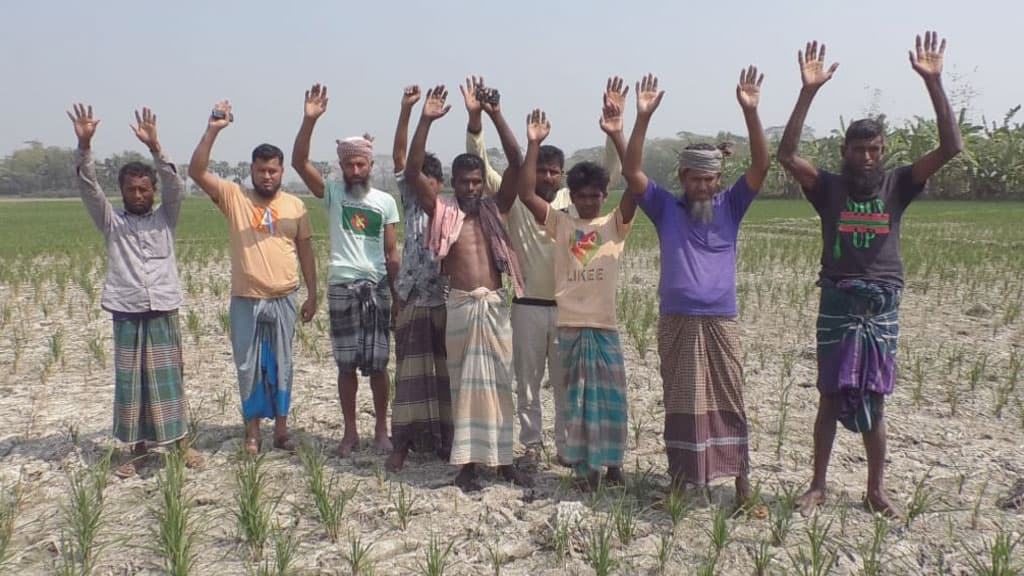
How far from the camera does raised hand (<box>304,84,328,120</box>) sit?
3.84 m

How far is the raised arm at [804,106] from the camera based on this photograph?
313 cm

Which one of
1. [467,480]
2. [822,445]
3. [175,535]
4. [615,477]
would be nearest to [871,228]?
[822,445]

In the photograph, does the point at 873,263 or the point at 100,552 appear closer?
the point at 100,552

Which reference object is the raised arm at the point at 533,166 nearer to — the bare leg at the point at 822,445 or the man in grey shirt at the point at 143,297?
the bare leg at the point at 822,445

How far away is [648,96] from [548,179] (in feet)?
2.22

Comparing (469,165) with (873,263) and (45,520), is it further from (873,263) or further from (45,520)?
(45,520)

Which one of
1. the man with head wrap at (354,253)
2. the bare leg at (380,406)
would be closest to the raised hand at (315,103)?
the man with head wrap at (354,253)

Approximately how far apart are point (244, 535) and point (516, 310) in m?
1.66

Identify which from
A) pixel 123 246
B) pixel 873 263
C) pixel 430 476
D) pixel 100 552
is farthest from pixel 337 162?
pixel 873 263

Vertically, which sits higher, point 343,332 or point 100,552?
point 343,332

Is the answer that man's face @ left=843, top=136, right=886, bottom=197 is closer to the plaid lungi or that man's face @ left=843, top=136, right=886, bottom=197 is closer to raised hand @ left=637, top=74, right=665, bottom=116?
raised hand @ left=637, top=74, right=665, bottom=116

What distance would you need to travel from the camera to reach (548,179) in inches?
146

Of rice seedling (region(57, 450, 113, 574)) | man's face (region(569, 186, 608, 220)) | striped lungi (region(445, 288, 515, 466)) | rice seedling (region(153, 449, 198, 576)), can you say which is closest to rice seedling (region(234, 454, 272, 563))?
rice seedling (region(153, 449, 198, 576))

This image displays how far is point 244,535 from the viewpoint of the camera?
3025 millimetres
